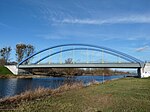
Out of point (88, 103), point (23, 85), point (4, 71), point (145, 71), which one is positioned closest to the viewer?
point (88, 103)

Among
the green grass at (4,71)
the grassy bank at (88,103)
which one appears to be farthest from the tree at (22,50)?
the grassy bank at (88,103)

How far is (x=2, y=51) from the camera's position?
277ft

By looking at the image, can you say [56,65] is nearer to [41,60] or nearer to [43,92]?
[41,60]

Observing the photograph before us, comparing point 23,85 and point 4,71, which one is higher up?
point 4,71

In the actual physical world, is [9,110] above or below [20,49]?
below

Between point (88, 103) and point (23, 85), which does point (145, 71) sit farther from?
point (88, 103)

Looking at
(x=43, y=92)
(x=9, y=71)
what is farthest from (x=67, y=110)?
Answer: (x=9, y=71)

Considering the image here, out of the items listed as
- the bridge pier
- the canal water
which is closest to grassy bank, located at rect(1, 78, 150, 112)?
the canal water

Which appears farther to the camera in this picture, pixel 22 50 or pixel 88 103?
pixel 22 50

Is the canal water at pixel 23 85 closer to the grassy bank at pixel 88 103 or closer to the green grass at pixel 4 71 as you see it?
the grassy bank at pixel 88 103

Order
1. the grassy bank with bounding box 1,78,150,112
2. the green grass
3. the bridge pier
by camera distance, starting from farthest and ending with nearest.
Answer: the green grass < the bridge pier < the grassy bank with bounding box 1,78,150,112

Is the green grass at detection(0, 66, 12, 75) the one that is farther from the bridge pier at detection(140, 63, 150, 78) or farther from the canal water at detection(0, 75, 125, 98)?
the bridge pier at detection(140, 63, 150, 78)

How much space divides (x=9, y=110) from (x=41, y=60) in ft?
242

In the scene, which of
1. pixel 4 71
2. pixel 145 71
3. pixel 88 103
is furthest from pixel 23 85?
pixel 4 71
